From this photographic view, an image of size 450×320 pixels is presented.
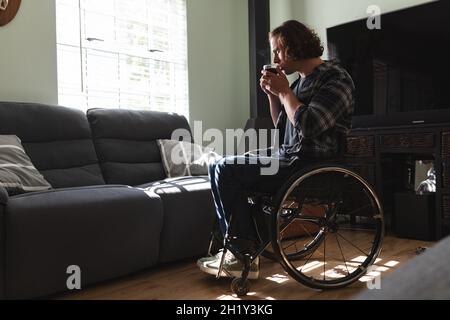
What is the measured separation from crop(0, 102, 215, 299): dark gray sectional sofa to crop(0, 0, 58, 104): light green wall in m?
0.29

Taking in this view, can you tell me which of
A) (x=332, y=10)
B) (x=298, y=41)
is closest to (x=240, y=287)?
(x=298, y=41)

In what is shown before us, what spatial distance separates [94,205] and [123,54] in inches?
69.5

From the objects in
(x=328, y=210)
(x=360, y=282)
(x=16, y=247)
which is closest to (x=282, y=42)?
(x=328, y=210)

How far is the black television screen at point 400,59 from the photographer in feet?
9.53

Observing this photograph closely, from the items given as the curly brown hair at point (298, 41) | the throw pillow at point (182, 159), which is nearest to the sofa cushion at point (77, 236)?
the throw pillow at point (182, 159)

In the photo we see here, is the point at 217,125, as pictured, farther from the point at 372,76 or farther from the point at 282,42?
the point at 282,42

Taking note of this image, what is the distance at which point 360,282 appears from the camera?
1886 mm

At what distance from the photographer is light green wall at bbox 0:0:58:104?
251 cm

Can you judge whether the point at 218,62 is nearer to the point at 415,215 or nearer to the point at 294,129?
the point at 415,215

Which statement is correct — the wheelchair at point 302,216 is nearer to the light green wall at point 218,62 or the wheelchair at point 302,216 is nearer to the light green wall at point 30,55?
the light green wall at point 30,55

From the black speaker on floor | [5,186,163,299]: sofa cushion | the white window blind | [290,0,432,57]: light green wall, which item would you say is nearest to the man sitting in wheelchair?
[5,186,163,299]: sofa cushion

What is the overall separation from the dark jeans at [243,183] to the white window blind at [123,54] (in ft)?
5.48

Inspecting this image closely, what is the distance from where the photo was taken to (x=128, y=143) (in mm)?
2705

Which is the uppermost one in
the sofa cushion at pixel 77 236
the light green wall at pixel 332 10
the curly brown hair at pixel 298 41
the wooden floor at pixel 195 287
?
the light green wall at pixel 332 10
